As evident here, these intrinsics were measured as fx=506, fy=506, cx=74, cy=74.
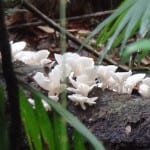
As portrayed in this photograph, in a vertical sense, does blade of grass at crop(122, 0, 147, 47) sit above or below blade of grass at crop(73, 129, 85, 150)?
above

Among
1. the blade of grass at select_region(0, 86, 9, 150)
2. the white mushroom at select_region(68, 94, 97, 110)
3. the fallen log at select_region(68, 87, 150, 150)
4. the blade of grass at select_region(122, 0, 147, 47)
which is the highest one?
the blade of grass at select_region(122, 0, 147, 47)

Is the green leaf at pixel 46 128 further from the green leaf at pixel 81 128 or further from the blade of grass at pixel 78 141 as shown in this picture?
the green leaf at pixel 81 128

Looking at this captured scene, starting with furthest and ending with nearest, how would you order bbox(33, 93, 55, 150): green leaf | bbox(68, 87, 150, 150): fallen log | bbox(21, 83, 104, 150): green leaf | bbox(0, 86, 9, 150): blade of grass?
bbox(68, 87, 150, 150): fallen log, bbox(33, 93, 55, 150): green leaf, bbox(0, 86, 9, 150): blade of grass, bbox(21, 83, 104, 150): green leaf

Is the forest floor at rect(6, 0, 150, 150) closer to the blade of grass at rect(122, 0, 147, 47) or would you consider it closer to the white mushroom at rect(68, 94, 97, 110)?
the white mushroom at rect(68, 94, 97, 110)

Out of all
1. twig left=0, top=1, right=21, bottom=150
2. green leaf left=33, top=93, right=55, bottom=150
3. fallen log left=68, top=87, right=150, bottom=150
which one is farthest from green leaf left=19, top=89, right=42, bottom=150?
fallen log left=68, top=87, right=150, bottom=150

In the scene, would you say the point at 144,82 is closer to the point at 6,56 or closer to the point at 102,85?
the point at 102,85

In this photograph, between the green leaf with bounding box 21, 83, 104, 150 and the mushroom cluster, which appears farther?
the mushroom cluster

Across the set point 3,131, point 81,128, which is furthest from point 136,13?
point 3,131

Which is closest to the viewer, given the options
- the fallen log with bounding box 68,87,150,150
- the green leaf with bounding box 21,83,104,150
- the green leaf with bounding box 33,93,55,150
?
the green leaf with bounding box 21,83,104,150

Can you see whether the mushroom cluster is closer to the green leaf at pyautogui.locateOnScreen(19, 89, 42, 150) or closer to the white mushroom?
the white mushroom

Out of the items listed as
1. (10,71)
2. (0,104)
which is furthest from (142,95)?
(10,71)

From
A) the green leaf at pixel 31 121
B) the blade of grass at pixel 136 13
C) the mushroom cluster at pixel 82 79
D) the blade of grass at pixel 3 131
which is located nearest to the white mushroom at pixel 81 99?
the mushroom cluster at pixel 82 79
